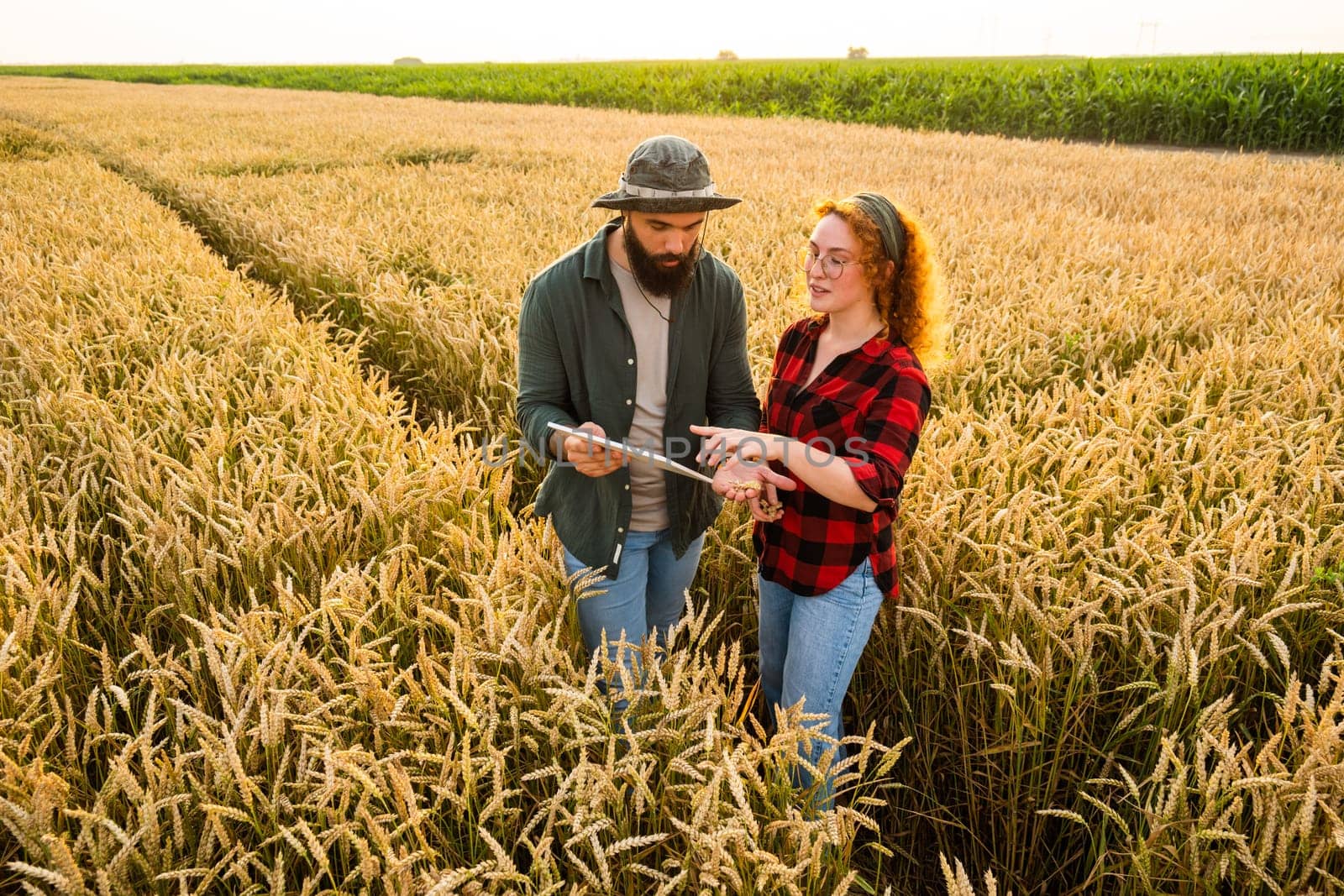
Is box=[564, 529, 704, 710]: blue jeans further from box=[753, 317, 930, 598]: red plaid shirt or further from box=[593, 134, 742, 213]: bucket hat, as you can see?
box=[593, 134, 742, 213]: bucket hat

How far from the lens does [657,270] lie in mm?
1968

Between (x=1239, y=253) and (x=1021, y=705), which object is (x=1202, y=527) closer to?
(x=1021, y=705)

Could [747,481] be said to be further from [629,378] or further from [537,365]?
[537,365]

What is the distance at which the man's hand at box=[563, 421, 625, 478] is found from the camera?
1.77 m

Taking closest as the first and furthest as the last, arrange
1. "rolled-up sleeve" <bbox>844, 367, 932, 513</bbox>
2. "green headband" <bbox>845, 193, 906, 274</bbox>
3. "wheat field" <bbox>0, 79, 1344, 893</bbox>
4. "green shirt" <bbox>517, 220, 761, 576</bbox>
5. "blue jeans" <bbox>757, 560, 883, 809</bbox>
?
"wheat field" <bbox>0, 79, 1344, 893</bbox> < "rolled-up sleeve" <bbox>844, 367, 932, 513</bbox> < "green headband" <bbox>845, 193, 906, 274</bbox> < "blue jeans" <bbox>757, 560, 883, 809</bbox> < "green shirt" <bbox>517, 220, 761, 576</bbox>

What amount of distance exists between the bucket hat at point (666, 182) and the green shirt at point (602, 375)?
23 cm

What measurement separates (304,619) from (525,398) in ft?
2.52

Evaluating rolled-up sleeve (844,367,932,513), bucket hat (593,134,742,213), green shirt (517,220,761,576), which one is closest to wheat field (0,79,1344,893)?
green shirt (517,220,761,576)

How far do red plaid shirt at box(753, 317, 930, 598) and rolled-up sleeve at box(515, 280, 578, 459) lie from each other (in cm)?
60

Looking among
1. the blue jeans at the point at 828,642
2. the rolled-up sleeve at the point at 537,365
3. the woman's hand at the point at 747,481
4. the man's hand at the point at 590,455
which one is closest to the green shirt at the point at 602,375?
the rolled-up sleeve at the point at 537,365

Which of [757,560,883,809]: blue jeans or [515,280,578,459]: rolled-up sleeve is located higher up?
[515,280,578,459]: rolled-up sleeve

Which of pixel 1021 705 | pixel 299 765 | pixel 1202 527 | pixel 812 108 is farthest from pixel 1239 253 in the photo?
pixel 812 108

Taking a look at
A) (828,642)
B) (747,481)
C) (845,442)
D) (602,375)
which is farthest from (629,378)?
(828,642)

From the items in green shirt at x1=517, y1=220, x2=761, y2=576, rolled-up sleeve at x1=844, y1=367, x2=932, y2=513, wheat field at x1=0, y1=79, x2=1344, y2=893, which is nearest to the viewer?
wheat field at x1=0, y1=79, x2=1344, y2=893
